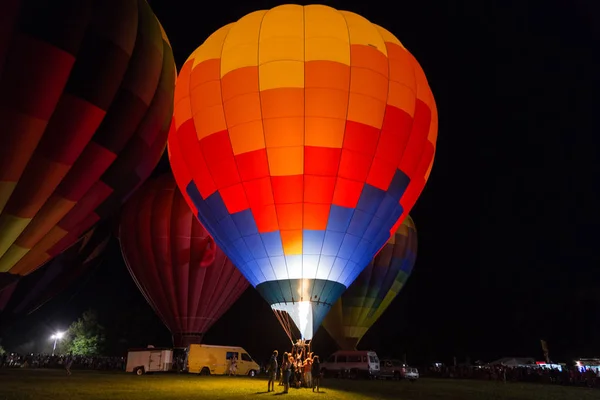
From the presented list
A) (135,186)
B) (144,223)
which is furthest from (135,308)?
(135,186)

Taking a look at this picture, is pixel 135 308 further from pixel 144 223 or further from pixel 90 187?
pixel 90 187

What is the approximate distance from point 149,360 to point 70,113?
12.5 metres

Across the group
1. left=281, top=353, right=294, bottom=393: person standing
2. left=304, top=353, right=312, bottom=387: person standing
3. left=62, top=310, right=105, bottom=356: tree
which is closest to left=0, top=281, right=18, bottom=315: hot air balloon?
left=281, top=353, right=294, bottom=393: person standing

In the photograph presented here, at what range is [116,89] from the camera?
11742mm

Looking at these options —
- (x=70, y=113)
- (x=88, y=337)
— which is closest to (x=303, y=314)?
(x=70, y=113)

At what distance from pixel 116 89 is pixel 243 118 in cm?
315

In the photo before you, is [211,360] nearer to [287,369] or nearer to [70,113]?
[287,369]

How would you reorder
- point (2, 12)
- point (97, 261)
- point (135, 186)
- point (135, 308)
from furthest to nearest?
point (135, 308)
point (97, 261)
point (135, 186)
point (2, 12)

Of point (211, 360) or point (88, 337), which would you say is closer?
point (211, 360)

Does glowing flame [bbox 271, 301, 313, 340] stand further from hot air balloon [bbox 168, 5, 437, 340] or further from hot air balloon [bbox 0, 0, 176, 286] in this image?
hot air balloon [bbox 0, 0, 176, 286]

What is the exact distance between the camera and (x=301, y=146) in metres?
11.9

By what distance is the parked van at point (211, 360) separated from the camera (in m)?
19.0

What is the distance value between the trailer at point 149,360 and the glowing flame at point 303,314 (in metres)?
10.4

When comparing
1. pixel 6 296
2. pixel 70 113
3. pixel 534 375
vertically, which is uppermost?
pixel 70 113
